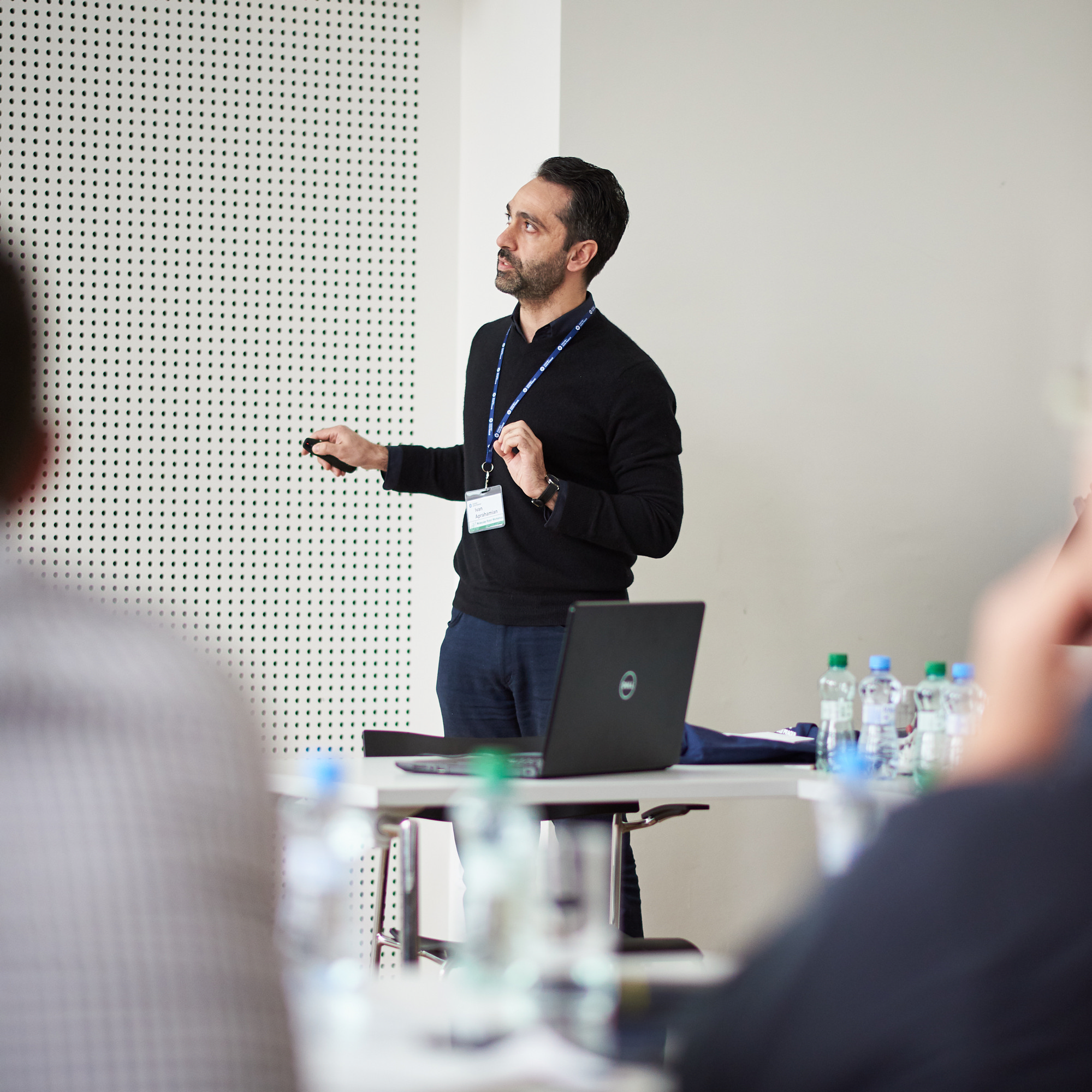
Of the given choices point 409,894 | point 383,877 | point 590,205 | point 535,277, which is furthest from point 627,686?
point 590,205

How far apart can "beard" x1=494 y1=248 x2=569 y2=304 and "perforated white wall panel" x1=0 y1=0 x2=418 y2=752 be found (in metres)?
0.91

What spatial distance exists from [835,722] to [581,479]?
924 mm

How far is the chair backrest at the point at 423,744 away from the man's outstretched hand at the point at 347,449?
0.87m

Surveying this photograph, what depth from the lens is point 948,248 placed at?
3979mm

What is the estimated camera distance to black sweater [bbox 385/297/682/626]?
120 inches

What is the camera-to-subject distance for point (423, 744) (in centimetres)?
268

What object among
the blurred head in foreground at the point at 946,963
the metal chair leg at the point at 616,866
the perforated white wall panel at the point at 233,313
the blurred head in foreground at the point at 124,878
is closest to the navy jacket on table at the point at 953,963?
the blurred head in foreground at the point at 946,963

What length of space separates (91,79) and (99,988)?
394 cm

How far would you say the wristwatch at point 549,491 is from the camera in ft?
9.73

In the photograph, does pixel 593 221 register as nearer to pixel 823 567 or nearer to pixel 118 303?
pixel 823 567

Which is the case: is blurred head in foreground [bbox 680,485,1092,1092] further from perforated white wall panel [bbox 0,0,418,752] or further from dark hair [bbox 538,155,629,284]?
perforated white wall panel [bbox 0,0,418,752]

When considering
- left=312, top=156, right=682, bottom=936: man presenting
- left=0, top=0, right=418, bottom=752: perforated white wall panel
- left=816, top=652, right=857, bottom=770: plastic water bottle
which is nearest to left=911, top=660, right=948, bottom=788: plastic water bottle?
left=816, top=652, right=857, bottom=770: plastic water bottle

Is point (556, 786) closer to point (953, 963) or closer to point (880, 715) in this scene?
point (880, 715)

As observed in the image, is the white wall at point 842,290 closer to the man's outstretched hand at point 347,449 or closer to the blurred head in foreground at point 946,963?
the man's outstretched hand at point 347,449
